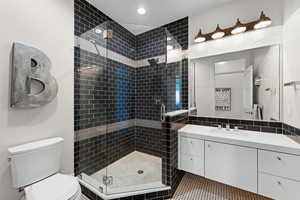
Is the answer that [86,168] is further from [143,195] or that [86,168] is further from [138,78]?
[138,78]

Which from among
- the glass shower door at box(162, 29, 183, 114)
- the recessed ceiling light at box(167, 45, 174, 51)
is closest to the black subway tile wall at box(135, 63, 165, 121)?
the glass shower door at box(162, 29, 183, 114)

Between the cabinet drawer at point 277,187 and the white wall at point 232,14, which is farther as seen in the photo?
the white wall at point 232,14

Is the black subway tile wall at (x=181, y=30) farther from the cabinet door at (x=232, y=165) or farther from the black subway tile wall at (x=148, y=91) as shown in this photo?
the cabinet door at (x=232, y=165)

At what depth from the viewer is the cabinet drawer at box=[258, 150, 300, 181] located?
1.26 m

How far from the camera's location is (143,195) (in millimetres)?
1612

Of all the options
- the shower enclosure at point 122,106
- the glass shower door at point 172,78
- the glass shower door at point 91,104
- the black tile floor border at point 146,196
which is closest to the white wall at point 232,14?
the glass shower door at point 172,78

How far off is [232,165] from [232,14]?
6.93ft

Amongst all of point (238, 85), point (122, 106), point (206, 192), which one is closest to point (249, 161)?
point (206, 192)

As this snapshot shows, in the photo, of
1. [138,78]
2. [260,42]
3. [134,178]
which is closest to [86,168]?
[134,178]

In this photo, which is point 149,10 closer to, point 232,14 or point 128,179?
point 232,14

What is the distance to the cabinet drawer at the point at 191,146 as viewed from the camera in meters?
1.78

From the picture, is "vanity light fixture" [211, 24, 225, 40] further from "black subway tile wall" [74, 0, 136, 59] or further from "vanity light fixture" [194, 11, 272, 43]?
"black subway tile wall" [74, 0, 136, 59]

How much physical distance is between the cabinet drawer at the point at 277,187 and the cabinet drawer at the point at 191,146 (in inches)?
24.4

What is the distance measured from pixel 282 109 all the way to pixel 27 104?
296 cm
